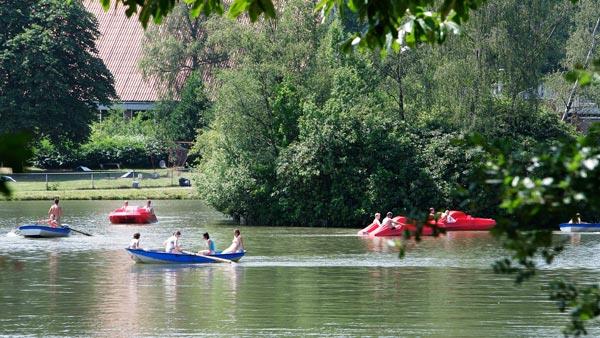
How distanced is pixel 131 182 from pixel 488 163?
198ft

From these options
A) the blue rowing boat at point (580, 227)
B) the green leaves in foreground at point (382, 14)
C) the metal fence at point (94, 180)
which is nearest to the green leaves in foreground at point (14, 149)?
the green leaves in foreground at point (382, 14)

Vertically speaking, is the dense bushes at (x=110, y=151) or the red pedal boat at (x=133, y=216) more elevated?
the dense bushes at (x=110, y=151)

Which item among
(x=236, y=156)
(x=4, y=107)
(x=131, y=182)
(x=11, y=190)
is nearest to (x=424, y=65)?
(x=236, y=156)

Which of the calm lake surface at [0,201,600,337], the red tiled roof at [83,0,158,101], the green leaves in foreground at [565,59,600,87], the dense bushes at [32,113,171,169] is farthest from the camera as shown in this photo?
the red tiled roof at [83,0,158,101]

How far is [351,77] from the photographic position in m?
49.3

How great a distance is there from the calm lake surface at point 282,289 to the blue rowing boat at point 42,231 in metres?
0.57

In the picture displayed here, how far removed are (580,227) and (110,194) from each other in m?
24.6

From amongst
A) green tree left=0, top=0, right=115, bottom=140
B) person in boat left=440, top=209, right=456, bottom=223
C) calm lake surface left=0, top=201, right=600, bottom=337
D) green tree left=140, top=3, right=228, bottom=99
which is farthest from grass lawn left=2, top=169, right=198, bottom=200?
calm lake surface left=0, top=201, right=600, bottom=337

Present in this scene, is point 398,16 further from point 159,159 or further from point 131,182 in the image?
point 159,159

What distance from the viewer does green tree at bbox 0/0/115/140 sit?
224ft

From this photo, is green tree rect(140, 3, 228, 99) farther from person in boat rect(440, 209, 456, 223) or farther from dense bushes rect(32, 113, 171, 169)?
person in boat rect(440, 209, 456, 223)

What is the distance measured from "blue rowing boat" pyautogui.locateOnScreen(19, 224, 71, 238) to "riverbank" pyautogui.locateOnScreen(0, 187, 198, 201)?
1809 cm

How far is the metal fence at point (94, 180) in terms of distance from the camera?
64.4 m

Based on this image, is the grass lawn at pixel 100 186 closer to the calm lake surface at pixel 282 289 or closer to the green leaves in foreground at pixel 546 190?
the calm lake surface at pixel 282 289
